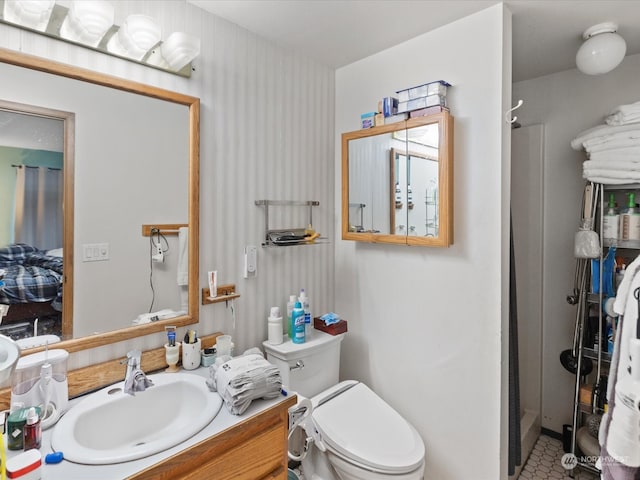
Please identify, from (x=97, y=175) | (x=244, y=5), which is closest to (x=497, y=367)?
(x=97, y=175)

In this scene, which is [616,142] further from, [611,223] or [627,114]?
[611,223]

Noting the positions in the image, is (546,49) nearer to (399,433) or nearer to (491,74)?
(491,74)

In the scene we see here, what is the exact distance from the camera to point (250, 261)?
5.54 feet

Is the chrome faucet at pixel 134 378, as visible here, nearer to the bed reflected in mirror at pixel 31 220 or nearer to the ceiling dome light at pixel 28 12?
the bed reflected in mirror at pixel 31 220

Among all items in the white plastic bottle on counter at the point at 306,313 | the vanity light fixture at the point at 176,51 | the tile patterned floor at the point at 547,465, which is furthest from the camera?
the tile patterned floor at the point at 547,465

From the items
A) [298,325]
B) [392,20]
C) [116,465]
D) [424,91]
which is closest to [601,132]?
[424,91]

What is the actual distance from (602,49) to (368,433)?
1.97 m

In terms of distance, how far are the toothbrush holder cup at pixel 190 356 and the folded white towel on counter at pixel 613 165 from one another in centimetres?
209

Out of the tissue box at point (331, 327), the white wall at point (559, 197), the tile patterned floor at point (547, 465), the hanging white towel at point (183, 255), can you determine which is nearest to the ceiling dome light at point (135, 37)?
the hanging white towel at point (183, 255)

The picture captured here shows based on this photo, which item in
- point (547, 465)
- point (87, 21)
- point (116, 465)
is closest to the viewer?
point (116, 465)

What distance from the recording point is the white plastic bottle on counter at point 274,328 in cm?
170

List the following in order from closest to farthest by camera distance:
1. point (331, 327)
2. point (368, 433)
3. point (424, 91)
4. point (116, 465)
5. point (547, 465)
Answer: point (116, 465) → point (368, 433) → point (424, 91) → point (331, 327) → point (547, 465)

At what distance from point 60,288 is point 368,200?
55.5 inches

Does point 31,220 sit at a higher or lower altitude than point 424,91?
lower
